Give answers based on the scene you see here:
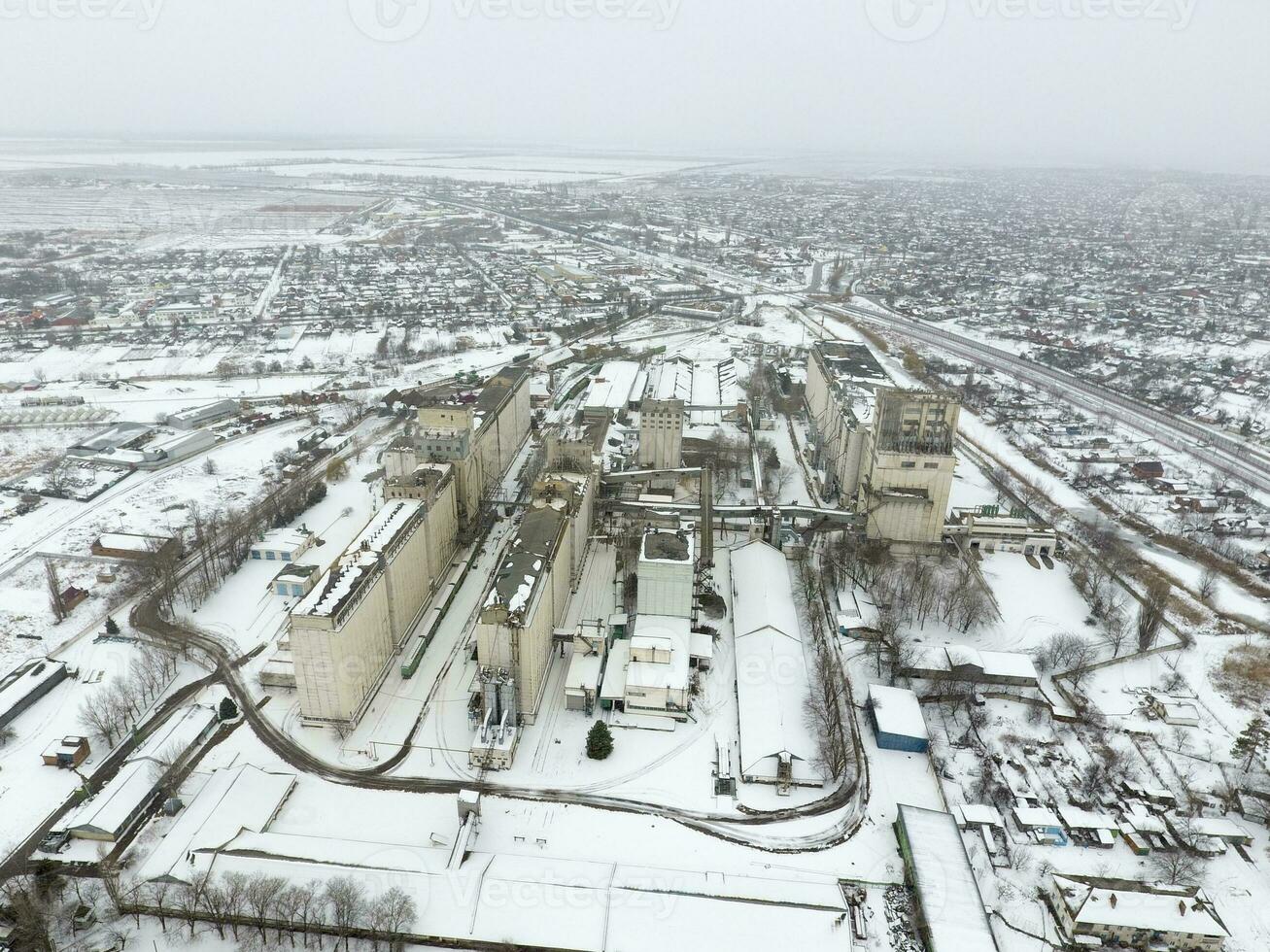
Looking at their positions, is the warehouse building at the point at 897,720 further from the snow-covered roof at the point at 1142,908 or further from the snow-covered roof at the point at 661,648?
the snow-covered roof at the point at 661,648

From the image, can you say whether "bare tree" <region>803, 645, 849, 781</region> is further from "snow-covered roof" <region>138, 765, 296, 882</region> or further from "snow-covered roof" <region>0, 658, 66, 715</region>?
"snow-covered roof" <region>0, 658, 66, 715</region>

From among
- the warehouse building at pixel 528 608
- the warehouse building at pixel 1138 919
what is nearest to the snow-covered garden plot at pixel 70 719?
the warehouse building at pixel 528 608

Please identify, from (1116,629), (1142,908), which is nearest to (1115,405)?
(1116,629)

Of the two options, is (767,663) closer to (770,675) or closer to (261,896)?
(770,675)

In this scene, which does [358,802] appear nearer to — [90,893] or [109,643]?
[90,893]

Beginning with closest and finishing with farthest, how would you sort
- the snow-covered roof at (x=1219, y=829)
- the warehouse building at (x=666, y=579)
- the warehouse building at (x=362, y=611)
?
the snow-covered roof at (x=1219, y=829), the warehouse building at (x=362, y=611), the warehouse building at (x=666, y=579)
